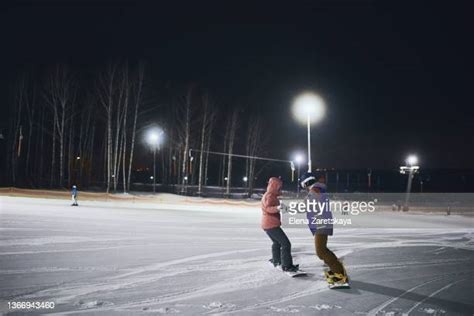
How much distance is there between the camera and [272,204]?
765cm

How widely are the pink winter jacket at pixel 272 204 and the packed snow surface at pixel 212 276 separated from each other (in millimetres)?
1049

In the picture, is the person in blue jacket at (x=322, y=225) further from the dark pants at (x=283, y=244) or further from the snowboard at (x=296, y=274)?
the dark pants at (x=283, y=244)

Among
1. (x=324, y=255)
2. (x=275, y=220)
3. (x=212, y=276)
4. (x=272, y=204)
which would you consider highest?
(x=272, y=204)

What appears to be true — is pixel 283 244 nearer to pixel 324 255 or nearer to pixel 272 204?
pixel 272 204

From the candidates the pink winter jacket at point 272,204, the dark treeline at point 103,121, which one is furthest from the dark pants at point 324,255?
the dark treeline at point 103,121

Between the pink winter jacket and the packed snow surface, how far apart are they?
1.05 metres

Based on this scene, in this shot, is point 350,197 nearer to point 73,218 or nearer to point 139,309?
point 73,218

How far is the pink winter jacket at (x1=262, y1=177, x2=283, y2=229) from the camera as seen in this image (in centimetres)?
755

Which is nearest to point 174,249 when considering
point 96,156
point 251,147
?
point 251,147

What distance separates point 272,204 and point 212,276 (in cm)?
181

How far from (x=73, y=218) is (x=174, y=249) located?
29.2ft

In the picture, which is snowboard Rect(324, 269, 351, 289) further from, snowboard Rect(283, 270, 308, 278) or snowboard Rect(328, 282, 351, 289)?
snowboard Rect(283, 270, 308, 278)

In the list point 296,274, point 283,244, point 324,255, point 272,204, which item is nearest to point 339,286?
point 324,255

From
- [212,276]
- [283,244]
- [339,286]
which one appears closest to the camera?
[339,286]
